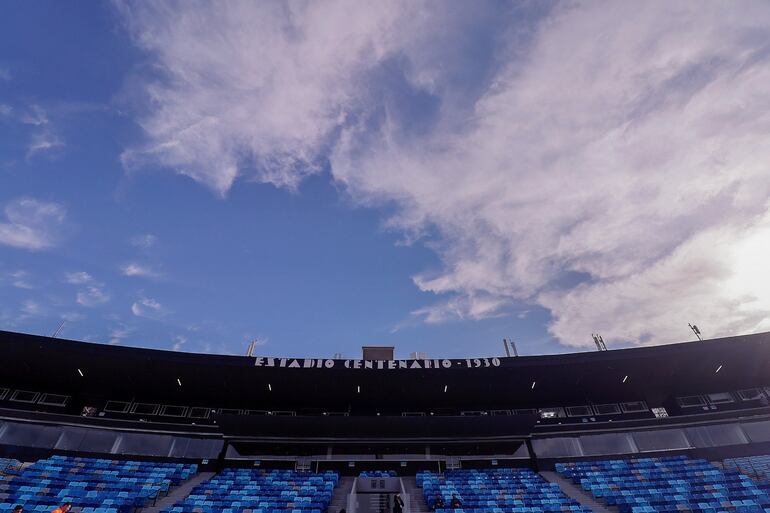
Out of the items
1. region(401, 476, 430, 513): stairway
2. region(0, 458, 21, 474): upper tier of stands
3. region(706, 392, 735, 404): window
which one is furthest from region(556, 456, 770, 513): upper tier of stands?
region(0, 458, 21, 474): upper tier of stands

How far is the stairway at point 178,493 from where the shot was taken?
23070 mm

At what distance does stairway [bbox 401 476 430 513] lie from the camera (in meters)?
25.0

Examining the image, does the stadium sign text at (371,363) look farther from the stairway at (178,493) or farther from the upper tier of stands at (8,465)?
the upper tier of stands at (8,465)

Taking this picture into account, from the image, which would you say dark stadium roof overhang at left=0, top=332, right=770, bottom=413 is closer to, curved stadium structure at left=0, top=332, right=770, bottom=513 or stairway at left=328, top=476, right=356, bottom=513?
curved stadium structure at left=0, top=332, right=770, bottom=513

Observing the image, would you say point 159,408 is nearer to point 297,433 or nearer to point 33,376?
point 33,376

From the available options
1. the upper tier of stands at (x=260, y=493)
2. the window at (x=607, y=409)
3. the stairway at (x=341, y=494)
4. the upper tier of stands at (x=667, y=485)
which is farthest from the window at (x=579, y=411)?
the upper tier of stands at (x=260, y=493)

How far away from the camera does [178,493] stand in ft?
84.2

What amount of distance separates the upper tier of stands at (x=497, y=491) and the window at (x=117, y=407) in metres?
28.1

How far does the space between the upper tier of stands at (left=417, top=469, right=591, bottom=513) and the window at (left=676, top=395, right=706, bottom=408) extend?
19.0 metres

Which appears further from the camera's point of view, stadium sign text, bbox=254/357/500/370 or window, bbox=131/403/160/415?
window, bbox=131/403/160/415

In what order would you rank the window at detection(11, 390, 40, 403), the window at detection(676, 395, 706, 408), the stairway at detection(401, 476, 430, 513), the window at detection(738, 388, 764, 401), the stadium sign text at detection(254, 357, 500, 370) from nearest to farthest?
the stairway at detection(401, 476, 430, 513), the stadium sign text at detection(254, 357, 500, 370), the window at detection(11, 390, 40, 403), the window at detection(738, 388, 764, 401), the window at detection(676, 395, 706, 408)

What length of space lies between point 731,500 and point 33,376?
54407 millimetres

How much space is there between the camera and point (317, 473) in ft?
103

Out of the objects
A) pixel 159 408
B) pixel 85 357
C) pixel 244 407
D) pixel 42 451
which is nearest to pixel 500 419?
pixel 244 407
